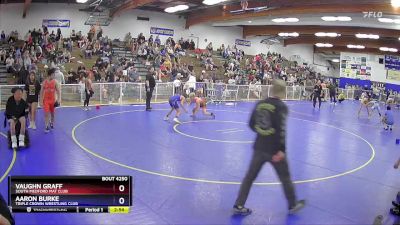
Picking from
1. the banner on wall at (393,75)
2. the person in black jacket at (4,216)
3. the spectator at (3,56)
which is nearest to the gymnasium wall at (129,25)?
the spectator at (3,56)

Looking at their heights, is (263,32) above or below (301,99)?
above

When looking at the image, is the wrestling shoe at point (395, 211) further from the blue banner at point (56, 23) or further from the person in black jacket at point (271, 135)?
the blue banner at point (56, 23)

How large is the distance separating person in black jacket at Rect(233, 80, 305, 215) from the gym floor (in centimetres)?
75

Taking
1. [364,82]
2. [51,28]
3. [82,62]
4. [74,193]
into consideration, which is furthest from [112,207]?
[364,82]

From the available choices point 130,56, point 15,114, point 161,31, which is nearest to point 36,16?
point 130,56

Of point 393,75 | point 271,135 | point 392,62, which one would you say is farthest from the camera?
point 392,62

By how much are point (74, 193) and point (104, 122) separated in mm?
9785

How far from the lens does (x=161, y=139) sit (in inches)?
444

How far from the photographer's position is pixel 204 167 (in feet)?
28.1

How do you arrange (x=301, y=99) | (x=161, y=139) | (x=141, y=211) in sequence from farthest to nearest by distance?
(x=301, y=99) → (x=161, y=139) → (x=141, y=211)

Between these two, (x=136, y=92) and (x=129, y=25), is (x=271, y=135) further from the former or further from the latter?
(x=129, y=25)

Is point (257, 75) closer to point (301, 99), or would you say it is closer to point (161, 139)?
point (301, 99)
